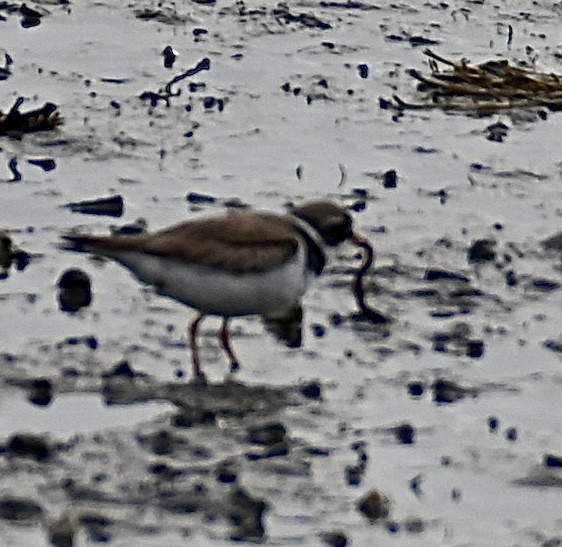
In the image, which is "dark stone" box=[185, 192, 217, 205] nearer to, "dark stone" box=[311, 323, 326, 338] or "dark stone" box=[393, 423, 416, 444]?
"dark stone" box=[311, 323, 326, 338]

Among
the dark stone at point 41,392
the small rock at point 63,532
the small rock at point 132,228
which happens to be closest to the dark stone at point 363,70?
the small rock at point 132,228

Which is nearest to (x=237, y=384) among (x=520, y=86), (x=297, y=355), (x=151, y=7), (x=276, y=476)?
(x=297, y=355)

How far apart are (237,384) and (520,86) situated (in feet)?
15.6

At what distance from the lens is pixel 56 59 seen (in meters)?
13.1

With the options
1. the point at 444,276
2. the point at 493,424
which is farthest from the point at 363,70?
the point at 493,424

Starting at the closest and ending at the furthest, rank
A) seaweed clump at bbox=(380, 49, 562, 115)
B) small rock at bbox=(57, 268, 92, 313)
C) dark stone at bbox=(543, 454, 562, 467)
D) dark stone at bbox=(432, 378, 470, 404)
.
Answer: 1. dark stone at bbox=(543, 454, 562, 467)
2. dark stone at bbox=(432, 378, 470, 404)
3. small rock at bbox=(57, 268, 92, 313)
4. seaweed clump at bbox=(380, 49, 562, 115)

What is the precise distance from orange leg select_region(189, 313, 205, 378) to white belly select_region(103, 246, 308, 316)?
210 millimetres

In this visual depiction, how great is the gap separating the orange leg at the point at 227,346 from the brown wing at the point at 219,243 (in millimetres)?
327

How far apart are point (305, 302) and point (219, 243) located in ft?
3.29

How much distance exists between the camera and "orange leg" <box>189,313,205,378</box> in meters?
8.54

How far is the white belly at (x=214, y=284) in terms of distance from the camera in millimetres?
8438

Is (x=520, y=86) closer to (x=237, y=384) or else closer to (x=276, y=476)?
(x=237, y=384)

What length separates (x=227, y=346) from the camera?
871cm

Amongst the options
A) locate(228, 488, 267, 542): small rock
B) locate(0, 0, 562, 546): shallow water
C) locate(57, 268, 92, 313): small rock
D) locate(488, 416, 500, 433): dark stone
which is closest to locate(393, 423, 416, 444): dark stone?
locate(0, 0, 562, 546): shallow water
